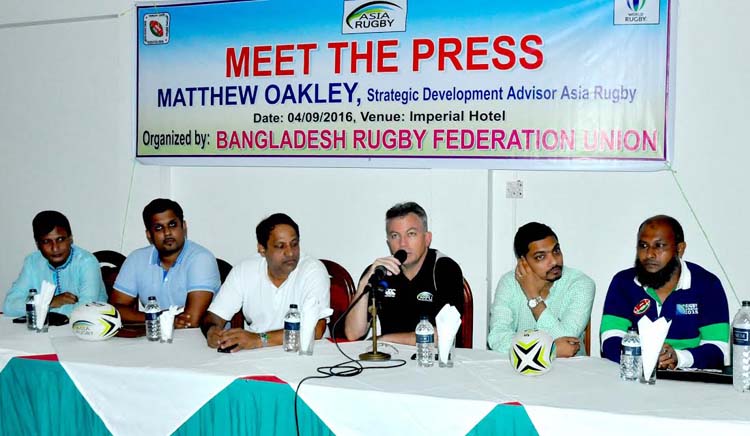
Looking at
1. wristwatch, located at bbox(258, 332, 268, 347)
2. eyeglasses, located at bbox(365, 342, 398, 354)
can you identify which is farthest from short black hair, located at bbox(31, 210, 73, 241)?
eyeglasses, located at bbox(365, 342, 398, 354)

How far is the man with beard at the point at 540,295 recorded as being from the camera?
10.7ft

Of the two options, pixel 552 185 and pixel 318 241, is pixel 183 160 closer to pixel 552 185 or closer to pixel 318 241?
pixel 318 241

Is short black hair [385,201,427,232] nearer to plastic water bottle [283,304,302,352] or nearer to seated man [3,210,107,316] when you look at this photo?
plastic water bottle [283,304,302,352]

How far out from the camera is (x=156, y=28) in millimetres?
5043

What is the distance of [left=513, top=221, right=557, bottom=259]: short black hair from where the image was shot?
330 centimetres

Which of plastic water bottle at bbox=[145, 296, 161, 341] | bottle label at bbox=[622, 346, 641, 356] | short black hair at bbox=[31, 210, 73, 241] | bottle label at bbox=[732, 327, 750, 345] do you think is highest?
short black hair at bbox=[31, 210, 73, 241]

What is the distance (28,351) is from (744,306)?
2.49 meters

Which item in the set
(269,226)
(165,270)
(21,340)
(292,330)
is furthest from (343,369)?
(165,270)

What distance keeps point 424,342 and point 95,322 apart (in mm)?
1320

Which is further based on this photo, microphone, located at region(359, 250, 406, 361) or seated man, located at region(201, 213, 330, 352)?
seated man, located at region(201, 213, 330, 352)

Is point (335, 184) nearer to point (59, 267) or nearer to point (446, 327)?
point (59, 267)

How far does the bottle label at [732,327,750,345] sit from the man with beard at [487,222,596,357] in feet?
2.25

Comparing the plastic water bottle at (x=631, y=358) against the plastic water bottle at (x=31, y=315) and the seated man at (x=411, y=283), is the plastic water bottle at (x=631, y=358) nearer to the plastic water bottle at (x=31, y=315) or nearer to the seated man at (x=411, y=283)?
the seated man at (x=411, y=283)

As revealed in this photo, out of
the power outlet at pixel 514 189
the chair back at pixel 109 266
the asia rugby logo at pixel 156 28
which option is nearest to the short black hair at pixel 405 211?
the power outlet at pixel 514 189
